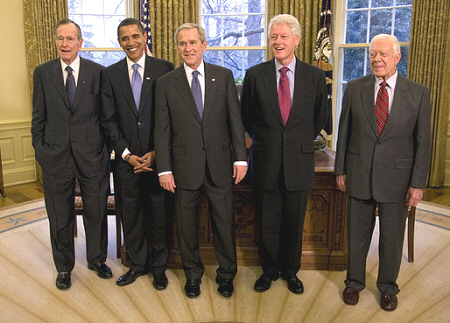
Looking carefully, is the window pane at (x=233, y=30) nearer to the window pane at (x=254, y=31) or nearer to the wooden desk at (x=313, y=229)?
the window pane at (x=254, y=31)

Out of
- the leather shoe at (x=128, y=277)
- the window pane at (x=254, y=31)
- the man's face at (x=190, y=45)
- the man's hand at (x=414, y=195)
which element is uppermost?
the window pane at (x=254, y=31)

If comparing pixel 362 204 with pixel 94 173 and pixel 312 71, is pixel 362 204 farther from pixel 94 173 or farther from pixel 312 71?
pixel 94 173

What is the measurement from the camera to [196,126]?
2.66 metres

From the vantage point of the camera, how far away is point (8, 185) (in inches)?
222

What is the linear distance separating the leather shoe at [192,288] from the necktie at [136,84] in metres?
1.13

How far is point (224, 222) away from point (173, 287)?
599 mm

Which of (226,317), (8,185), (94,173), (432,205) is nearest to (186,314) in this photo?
(226,317)

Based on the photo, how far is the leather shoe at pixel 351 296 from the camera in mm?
2797

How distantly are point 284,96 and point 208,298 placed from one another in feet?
4.30

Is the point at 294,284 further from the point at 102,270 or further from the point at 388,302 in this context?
the point at 102,270

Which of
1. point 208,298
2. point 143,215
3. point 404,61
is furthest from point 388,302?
point 404,61

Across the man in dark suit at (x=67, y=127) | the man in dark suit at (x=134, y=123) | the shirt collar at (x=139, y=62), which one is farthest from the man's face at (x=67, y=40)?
the shirt collar at (x=139, y=62)

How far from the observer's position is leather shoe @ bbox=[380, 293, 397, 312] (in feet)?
8.95

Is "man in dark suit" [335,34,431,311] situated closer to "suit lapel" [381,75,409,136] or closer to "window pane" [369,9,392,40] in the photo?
"suit lapel" [381,75,409,136]
